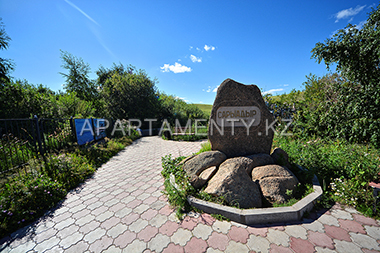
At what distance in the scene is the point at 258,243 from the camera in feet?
6.42

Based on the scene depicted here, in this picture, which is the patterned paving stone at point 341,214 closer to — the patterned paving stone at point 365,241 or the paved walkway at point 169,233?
the paved walkway at point 169,233

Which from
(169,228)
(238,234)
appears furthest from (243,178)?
(169,228)

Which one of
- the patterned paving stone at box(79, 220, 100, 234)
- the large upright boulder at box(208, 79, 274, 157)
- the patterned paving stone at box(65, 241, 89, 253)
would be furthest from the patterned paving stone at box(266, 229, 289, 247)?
the patterned paving stone at box(79, 220, 100, 234)

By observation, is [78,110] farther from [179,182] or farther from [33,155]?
[179,182]

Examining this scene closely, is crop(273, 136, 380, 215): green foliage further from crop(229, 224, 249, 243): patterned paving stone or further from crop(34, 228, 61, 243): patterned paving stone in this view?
crop(34, 228, 61, 243): patterned paving stone

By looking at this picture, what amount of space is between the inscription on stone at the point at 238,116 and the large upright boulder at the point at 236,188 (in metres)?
1.30

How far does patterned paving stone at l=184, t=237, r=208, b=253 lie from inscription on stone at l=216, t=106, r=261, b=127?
103 inches

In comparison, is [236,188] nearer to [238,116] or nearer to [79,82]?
[238,116]

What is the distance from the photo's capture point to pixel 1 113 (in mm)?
6391

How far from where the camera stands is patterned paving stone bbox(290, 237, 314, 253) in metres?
→ 1.83

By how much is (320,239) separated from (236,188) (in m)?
1.21

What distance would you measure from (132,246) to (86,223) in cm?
108

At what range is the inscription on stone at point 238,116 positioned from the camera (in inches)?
154

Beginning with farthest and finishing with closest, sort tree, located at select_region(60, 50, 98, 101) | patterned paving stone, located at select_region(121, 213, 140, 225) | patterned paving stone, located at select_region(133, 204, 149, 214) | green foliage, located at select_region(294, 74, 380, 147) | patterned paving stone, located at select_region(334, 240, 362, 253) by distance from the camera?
1. tree, located at select_region(60, 50, 98, 101)
2. green foliage, located at select_region(294, 74, 380, 147)
3. patterned paving stone, located at select_region(133, 204, 149, 214)
4. patterned paving stone, located at select_region(121, 213, 140, 225)
5. patterned paving stone, located at select_region(334, 240, 362, 253)
